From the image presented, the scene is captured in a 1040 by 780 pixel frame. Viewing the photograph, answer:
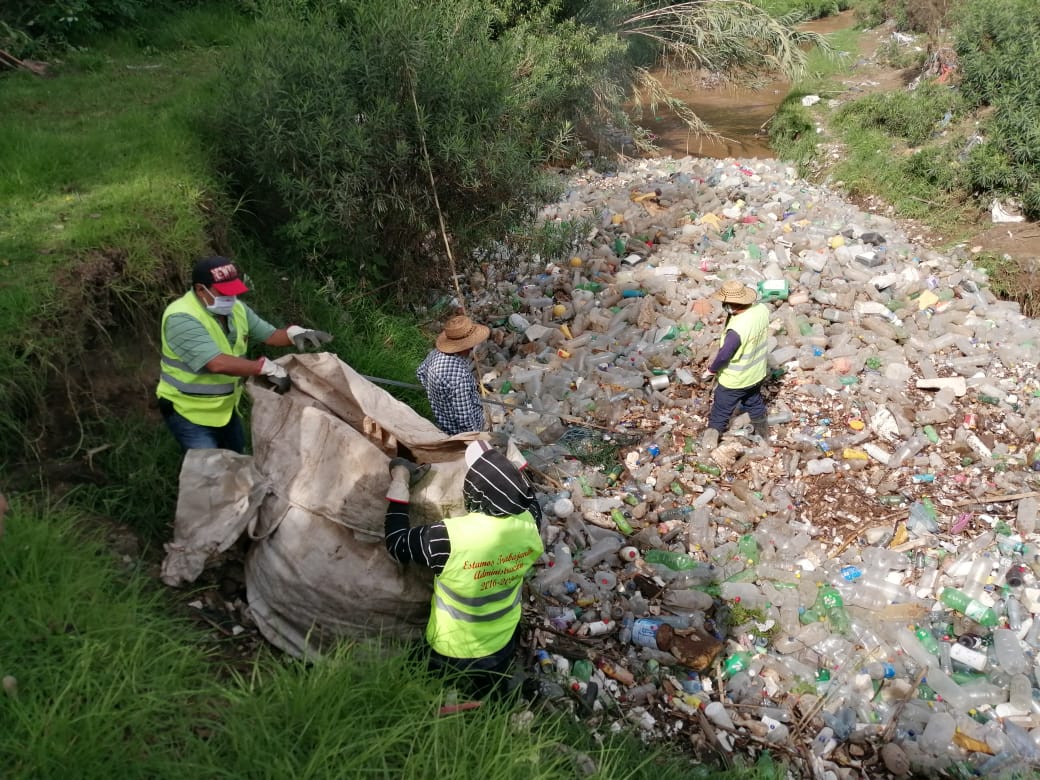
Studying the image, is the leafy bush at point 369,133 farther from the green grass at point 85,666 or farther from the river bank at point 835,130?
the river bank at point 835,130

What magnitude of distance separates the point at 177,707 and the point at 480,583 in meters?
1.09

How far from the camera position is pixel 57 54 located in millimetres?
7375

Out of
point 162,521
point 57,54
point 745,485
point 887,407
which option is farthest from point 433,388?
point 57,54

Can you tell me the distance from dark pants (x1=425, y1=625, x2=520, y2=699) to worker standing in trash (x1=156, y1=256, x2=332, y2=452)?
1.50m

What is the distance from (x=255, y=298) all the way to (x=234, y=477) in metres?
2.53

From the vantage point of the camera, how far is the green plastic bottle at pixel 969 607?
13.8 ft

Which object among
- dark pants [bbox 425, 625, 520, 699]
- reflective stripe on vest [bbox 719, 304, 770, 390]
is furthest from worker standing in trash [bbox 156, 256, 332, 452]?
reflective stripe on vest [bbox 719, 304, 770, 390]

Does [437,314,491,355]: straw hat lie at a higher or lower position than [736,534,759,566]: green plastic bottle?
higher

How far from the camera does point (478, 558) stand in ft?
8.87

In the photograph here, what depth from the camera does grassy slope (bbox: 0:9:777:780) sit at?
7.03 feet

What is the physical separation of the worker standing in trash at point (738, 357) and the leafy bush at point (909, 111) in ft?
28.8

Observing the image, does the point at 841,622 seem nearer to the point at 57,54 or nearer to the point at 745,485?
the point at 745,485

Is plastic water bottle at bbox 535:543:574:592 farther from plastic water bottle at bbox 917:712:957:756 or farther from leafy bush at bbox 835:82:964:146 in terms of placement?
leafy bush at bbox 835:82:964:146

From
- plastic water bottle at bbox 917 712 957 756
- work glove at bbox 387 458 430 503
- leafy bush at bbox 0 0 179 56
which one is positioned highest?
leafy bush at bbox 0 0 179 56
